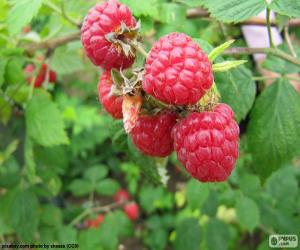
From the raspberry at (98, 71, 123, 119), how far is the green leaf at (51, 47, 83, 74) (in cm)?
82

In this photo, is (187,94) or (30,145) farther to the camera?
(30,145)

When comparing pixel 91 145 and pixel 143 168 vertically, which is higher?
pixel 143 168

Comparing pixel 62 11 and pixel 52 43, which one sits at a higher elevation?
pixel 62 11

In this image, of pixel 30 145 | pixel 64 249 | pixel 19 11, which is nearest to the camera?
pixel 19 11

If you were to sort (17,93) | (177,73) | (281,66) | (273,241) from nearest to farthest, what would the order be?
(177,73)
(281,66)
(273,241)
(17,93)

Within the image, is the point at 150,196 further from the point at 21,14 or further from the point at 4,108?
the point at 21,14

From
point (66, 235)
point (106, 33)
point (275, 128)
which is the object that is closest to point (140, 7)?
point (106, 33)

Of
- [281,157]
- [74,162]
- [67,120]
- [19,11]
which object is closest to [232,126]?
[281,157]

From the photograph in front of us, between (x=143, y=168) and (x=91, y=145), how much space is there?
187cm

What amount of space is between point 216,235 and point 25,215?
2.27ft

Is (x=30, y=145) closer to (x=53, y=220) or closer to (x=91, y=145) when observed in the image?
(x=53, y=220)

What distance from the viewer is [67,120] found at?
2.64 m

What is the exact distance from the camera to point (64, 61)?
1561 millimetres

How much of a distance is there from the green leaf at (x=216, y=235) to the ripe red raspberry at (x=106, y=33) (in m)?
0.95
